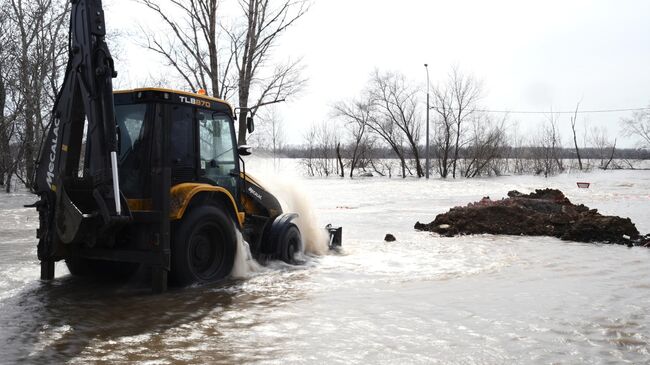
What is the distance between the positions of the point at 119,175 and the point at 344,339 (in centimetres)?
368

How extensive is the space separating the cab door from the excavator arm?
139 cm

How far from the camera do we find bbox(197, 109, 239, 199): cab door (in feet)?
25.8

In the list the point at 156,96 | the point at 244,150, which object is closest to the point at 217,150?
the point at 244,150

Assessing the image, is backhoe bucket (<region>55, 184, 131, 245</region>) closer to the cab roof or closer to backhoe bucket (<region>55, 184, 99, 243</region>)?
backhoe bucket (<region>55, 184, 99, 243</region>)

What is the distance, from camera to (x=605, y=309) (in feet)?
21.5

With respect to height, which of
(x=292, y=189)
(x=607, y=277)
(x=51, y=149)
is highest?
(x=51, y=149)

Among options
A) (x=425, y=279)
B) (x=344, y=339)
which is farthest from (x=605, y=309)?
(x=344, y=339)

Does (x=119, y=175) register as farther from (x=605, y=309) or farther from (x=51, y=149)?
(x=605, y=309)

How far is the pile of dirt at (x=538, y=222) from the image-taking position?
12.6m

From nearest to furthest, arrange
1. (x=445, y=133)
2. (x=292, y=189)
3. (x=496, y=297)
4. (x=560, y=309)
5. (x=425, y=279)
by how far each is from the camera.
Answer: (x=560, y=309)
(x=496, y=297)
(x=425, y=279)
(x=292, y=189)
(x=445, y=133)

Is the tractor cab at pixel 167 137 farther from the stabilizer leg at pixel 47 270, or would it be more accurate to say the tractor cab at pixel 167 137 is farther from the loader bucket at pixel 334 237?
the loader bucket at pixel 334 237

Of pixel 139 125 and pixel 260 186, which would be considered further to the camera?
pixel 260 186

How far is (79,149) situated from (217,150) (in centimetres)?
186

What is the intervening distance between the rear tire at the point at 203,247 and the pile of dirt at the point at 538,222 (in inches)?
291
